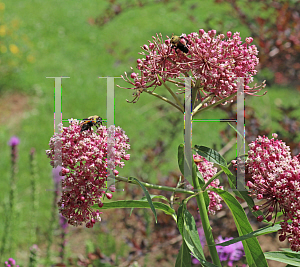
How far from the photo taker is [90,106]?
4570 millimetres

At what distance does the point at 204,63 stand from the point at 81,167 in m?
0.35

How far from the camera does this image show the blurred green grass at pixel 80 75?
12.6ft

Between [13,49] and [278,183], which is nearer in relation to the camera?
[278,183]

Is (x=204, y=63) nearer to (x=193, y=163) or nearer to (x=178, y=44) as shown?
(x=178, y=44)

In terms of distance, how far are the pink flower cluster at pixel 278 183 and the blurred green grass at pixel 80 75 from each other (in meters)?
2.10

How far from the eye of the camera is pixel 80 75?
528 cm

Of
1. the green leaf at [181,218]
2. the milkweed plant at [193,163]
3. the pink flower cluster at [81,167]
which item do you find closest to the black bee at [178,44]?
the milkweed plant at [193,163]

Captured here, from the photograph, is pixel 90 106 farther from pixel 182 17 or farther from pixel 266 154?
pixel 266 154

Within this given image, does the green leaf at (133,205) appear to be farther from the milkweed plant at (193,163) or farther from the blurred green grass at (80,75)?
the blurred green grass at (80,75)

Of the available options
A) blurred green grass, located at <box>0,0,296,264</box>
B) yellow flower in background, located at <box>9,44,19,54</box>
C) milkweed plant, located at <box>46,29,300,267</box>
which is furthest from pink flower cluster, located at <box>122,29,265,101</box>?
yellow flower in background, located at <box>9,44,19,54</box>

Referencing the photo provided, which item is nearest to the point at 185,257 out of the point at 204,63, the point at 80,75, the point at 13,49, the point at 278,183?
the point at 278,183

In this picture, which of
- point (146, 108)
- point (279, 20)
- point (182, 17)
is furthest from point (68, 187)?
point (182, 17)

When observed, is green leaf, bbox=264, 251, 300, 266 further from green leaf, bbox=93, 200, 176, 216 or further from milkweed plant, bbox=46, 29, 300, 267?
green leaf, bbox=93, 200, 176, 216

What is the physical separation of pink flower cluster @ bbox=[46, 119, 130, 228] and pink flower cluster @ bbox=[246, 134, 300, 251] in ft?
0.99
